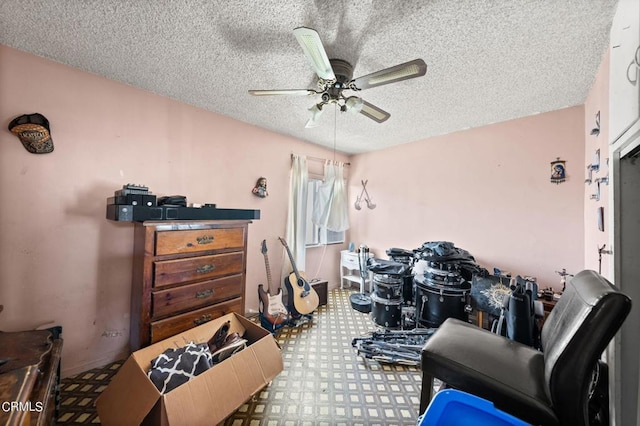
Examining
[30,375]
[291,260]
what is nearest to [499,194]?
[291,260]

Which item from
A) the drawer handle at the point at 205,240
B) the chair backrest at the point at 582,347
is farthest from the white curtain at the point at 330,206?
the chair backrest at the point at 582,347

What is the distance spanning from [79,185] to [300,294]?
2197 mm

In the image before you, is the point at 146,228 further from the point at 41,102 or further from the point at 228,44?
the point at 228,44

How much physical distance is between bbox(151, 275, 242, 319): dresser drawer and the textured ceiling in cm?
165

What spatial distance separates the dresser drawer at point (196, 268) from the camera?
1.64 m

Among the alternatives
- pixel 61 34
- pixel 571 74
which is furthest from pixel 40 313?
pixel 571 74

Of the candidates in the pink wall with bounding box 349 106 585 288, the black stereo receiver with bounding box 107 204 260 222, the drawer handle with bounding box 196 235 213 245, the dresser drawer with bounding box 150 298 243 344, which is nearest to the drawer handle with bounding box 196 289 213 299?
the dresser drawer with bounding box 150 298 243 344

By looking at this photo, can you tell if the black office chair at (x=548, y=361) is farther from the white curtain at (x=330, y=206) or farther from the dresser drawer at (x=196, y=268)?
the white curtain at (x=330, y=206)

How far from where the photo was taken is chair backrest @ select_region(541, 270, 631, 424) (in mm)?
796

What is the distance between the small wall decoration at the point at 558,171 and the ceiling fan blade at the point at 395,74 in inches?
82.3

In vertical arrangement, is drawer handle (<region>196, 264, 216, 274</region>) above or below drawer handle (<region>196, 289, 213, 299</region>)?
above

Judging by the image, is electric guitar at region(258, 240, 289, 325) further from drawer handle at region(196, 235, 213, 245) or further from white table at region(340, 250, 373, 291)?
white table at region(340, 250, 373, 291)

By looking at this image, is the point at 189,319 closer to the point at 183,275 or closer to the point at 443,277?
the point at 183,275

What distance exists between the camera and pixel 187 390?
121 cm
